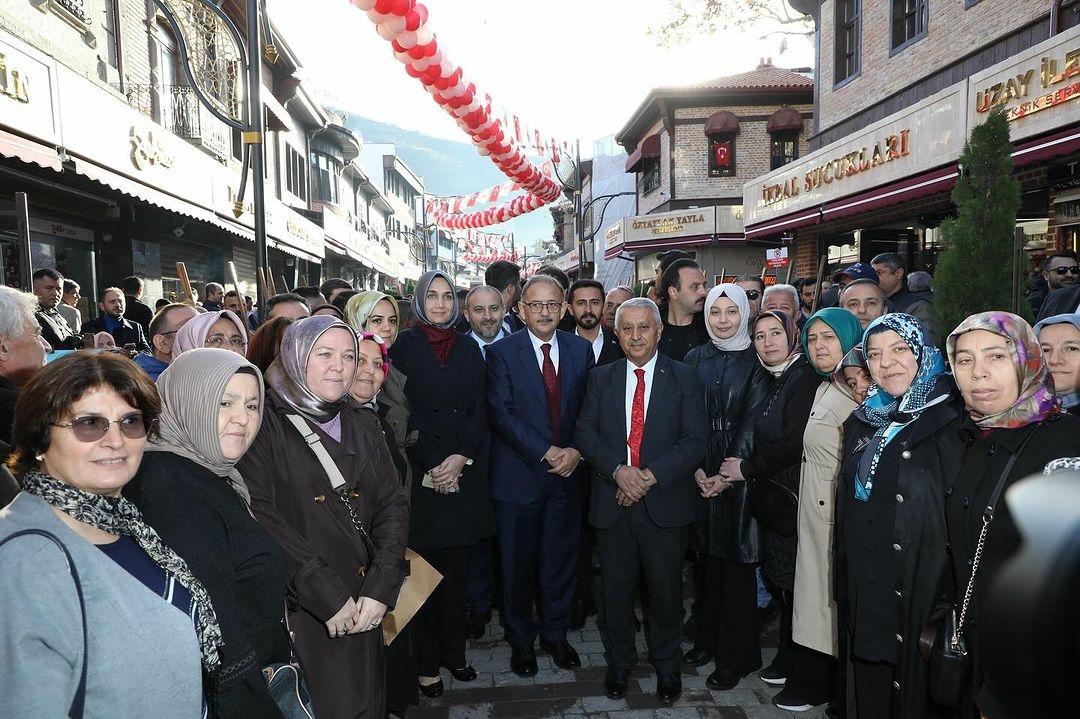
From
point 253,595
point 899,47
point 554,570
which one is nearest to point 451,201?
point 899,47

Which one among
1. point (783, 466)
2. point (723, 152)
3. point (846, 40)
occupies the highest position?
point (723, 152)

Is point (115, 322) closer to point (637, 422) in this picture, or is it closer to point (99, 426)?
point (637, 422)

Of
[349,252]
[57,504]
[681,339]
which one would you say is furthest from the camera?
[349,252]

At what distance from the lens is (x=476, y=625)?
4.90 metres

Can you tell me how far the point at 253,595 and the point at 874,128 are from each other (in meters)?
13.2

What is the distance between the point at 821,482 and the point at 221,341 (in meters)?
3.33

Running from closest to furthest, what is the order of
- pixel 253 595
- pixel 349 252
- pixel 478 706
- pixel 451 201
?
pixel 253 595, pixel 478 706, pixel 349 252, pixel 451 201

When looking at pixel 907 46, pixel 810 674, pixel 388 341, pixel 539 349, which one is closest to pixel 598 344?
pixel 539 349

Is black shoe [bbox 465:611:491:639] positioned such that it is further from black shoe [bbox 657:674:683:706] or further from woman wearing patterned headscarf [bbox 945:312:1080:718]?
woman wearing patterned headscarf [bbox 945:312:1080:718]

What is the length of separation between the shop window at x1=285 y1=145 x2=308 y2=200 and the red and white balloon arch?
1113 centimetres

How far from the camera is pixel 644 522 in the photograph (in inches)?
161

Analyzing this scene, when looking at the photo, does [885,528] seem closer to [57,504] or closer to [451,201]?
[57,504]

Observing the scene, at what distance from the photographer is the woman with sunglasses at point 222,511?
2.09 meters

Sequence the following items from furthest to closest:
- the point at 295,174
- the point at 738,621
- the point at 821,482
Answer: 1. the point at 295,174
2. the point at 738,621
3. the point at 821,482
